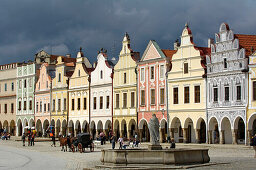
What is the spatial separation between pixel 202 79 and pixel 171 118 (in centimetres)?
591

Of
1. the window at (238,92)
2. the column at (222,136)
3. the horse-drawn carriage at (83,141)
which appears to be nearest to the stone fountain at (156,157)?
the horse-drawn carriage at (83,141)

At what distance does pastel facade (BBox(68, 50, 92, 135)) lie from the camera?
68.9 metres

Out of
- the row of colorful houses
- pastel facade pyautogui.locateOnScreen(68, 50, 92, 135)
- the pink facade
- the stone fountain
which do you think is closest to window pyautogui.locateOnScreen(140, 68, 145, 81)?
the row of colorful houses

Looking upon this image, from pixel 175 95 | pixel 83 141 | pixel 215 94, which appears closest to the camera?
pixel 83 141

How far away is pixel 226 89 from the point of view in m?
47.9

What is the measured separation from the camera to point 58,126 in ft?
248

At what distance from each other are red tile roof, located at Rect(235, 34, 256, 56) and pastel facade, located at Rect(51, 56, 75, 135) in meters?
31.2

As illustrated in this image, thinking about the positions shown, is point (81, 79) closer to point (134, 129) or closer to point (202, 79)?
point (134, 129)

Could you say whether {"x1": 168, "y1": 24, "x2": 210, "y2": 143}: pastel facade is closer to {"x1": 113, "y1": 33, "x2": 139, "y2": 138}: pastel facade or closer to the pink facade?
{"x1": 113, "y1": 33, "x2": 139, "y2": 138}: pastel facade

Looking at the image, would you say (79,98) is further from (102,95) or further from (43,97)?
(43,97)

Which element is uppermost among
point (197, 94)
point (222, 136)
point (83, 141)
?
point (197, 94)

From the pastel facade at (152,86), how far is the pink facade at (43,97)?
22284 millimetres

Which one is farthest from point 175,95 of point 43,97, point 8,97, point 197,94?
point 8,97

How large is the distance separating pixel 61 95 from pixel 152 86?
2118 cm
